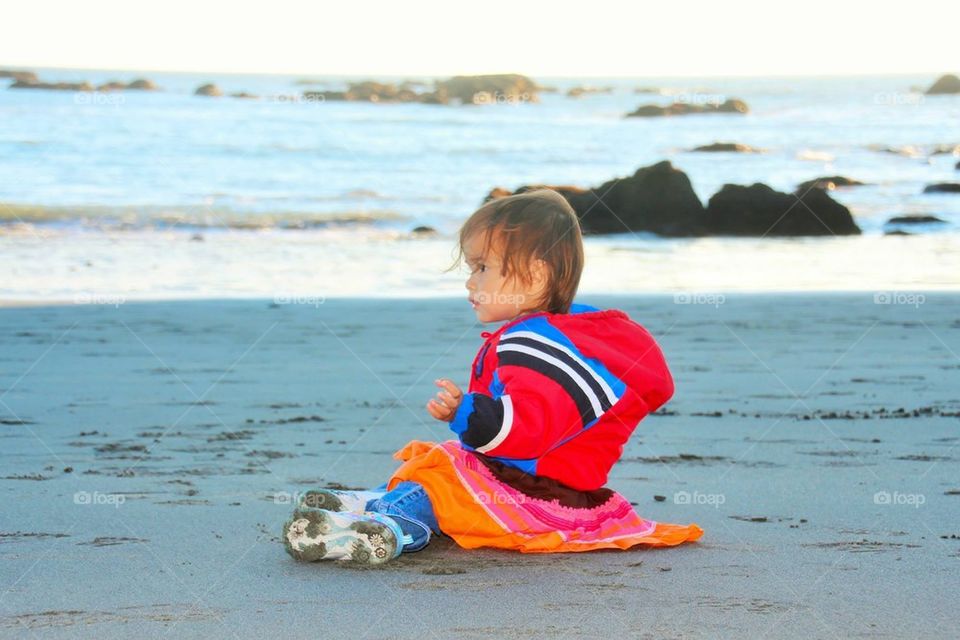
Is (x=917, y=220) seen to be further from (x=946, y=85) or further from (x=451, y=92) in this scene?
(x=946, y=85)

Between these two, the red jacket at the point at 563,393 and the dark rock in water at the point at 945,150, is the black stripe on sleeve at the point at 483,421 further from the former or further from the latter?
the dark rock in water at the point at 945,150

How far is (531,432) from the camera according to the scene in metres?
3.45

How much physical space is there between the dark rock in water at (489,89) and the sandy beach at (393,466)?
116ft

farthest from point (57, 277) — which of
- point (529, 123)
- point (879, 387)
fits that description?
point (529, 123)

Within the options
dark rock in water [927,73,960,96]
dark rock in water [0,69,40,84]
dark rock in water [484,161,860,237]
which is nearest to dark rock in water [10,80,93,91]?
dark rock in water [0,69,40,84]

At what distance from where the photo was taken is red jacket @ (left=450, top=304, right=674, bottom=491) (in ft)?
11.3

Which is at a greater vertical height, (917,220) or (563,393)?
(563,393)

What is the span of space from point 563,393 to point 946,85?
53881mm

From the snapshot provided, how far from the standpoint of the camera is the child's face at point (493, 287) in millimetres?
3654

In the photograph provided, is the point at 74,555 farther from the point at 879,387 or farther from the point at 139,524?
the point at 879,387

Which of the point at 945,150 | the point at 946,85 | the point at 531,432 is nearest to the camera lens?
the point at 531,432

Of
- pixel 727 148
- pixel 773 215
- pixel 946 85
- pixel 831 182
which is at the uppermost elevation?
pixel 773 215

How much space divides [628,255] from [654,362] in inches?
428

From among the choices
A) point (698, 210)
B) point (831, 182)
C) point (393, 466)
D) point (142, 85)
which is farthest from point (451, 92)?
point (393, 466)
